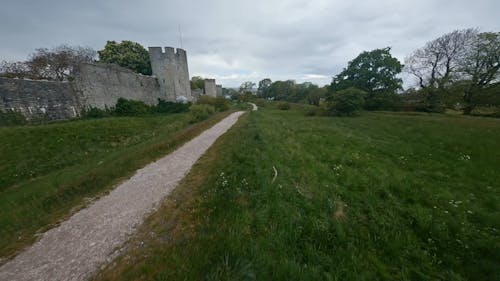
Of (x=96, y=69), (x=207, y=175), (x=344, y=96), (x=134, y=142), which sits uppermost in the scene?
(x=96, y=69)

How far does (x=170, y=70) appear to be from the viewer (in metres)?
35.7

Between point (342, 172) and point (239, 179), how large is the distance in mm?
3891

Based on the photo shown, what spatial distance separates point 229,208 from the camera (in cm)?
399

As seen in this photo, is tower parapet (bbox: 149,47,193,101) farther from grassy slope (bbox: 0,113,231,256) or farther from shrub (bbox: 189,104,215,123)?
grassy slope (bbox: 0,113,231,256)

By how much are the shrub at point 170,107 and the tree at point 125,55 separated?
11303 mm


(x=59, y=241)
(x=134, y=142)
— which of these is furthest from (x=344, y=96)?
(x=59, y=241)

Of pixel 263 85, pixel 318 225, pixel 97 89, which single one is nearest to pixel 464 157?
pixel 318 225

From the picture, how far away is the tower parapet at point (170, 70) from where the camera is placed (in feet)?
114

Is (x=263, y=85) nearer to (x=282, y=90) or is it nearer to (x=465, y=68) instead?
(x=282, y=90)

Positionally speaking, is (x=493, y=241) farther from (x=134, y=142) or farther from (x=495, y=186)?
(x=134, y=142)

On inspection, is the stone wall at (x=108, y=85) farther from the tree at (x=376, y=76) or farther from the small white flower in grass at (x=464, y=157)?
the tree at (x=376, y=76)

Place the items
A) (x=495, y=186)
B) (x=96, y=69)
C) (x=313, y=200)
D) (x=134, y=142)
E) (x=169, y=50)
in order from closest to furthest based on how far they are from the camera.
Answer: (x=313, y=200)
(x=495, y=186)
(x=134, y=142)
(x=96, y=69)
(x=169, y=50)

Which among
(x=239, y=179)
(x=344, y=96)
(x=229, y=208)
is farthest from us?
(x=344, y=96)

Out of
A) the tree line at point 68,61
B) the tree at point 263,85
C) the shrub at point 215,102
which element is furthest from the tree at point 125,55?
the tree at point 263,85
